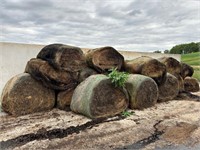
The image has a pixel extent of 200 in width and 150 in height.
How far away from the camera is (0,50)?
14.3ft

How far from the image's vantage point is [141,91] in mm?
4293

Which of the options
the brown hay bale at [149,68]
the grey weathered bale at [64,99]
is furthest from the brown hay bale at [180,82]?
the grey weathered bale at [64,99]

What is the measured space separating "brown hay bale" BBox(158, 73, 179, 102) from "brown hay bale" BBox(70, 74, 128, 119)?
1.33m

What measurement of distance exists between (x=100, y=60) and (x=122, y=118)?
4.19 ft

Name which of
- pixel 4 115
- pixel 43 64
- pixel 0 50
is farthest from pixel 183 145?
pixel 0 50

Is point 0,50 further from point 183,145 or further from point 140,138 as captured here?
point 183,145

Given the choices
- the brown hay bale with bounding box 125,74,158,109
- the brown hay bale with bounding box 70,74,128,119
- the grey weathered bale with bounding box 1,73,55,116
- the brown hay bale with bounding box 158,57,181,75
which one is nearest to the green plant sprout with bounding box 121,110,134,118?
the brown hay bale with bounding box 70,74,128,119

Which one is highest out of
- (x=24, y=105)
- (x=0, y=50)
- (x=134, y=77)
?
(x=0, y=50)

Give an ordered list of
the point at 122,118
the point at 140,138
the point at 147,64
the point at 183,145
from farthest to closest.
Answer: the point at 147,64 → the point at 122,118 → the point at 140,138 → the point at 183,145

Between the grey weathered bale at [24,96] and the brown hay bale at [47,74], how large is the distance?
0.33 ft

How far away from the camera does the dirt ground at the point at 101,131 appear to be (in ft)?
8.83

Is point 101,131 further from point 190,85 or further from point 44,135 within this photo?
point 190,85

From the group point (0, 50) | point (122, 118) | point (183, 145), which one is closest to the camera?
point (183, 145)

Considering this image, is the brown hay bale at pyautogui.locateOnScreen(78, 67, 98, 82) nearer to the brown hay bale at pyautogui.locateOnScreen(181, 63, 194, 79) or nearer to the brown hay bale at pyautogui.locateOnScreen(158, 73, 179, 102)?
the brown hay bale at pyautogui.locateOnScreen(158, 73, 179, 102)
